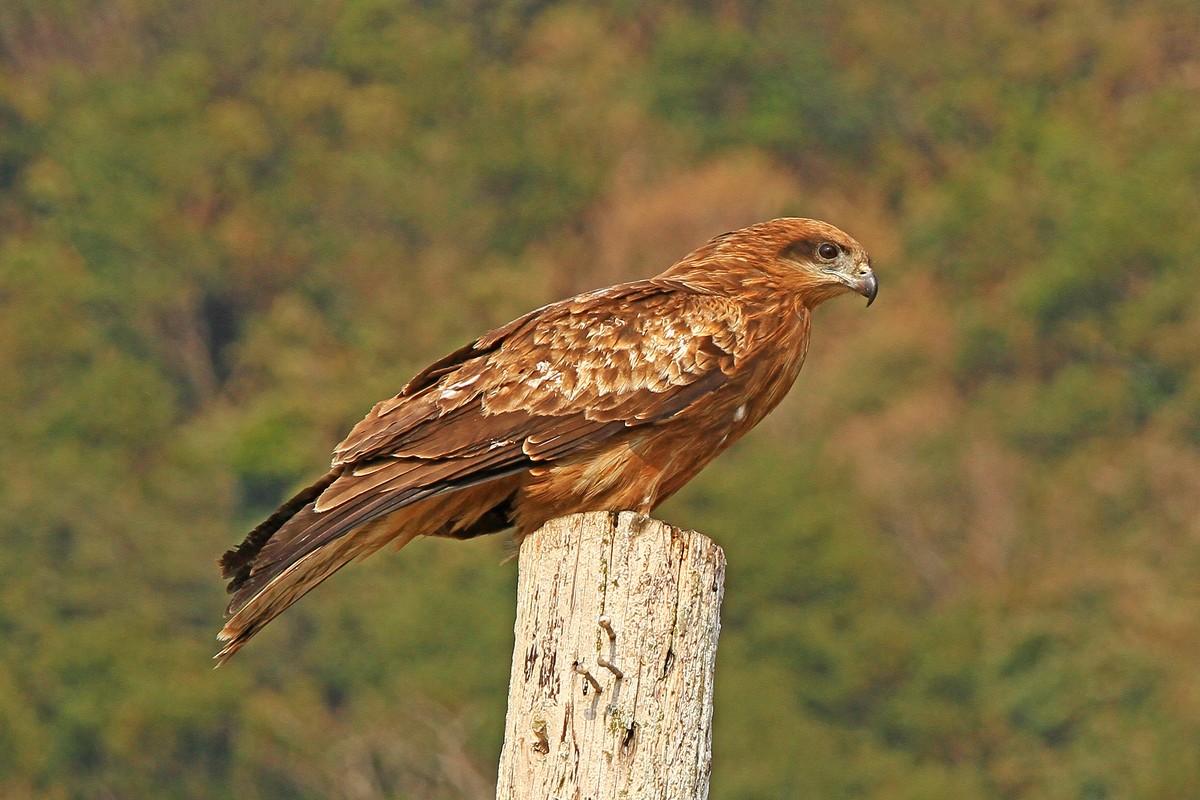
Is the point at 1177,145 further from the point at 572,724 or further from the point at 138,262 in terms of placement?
the point at 572,724

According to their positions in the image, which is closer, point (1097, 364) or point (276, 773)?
point (276, 773)

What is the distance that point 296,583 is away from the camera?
23.1 ft

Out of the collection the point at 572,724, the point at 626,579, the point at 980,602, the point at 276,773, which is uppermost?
the point at 980,602

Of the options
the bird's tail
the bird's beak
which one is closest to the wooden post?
the bird's tail

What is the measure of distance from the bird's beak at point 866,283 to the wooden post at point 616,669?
2.40 metres

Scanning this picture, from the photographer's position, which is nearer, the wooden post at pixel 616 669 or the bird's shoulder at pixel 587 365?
the wooden post at pixel 616 669

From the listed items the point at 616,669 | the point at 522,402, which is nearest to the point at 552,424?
the point at 522,402

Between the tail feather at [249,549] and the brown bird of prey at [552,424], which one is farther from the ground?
the brown bird of prey at [552,424]

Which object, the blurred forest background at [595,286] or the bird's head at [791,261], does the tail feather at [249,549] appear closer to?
the bird's head at [791,261]

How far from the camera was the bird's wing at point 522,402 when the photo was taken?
23.0 feet

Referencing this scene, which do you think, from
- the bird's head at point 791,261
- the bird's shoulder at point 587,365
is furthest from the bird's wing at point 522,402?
the bird's head at point 791,261

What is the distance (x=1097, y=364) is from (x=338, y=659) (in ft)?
66.6

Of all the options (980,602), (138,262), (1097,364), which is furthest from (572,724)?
(138,262)

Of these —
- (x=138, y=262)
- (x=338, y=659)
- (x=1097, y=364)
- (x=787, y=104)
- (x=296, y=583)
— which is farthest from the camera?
(x=787, y=104)
